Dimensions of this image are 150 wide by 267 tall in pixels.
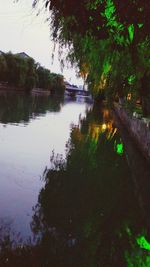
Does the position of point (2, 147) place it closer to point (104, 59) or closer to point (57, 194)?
point (104, 59)

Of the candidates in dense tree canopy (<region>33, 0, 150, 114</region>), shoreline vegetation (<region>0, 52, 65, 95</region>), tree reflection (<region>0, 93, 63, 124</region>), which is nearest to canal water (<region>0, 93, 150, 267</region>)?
dense tree canopy (<region>33, 0, 150, 114</region>)

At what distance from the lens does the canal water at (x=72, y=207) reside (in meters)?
6.02

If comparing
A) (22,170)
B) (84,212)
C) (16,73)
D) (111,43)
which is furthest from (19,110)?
(16,73)

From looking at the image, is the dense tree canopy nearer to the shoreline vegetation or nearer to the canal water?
the canal water

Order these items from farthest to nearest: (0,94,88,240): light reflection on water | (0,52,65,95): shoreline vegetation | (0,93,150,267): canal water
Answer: (0,52,65,95): shoreline vegetation < (0,94,88,240): light reflection on water < (0,93,150,267): canal water

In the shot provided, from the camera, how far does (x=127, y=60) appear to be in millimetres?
13086

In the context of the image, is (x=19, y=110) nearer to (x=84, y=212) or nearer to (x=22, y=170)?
(x=22, y=170)

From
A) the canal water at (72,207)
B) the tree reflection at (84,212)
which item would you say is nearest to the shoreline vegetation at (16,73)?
the canal water at (72,207)

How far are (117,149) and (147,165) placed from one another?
4.07 meters

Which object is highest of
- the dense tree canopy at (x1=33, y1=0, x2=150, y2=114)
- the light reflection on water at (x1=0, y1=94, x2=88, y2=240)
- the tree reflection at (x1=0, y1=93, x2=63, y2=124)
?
the dense tree canopy at (x1=33, y1=0, x2=150, y2=114)

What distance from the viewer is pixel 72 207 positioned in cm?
852

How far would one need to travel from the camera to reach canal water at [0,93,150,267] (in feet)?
19.8

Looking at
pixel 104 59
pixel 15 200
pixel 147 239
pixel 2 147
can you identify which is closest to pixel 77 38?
pixel 104 59

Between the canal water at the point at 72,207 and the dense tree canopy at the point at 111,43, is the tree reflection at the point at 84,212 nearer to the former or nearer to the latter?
the canal water at the point at 72,207
